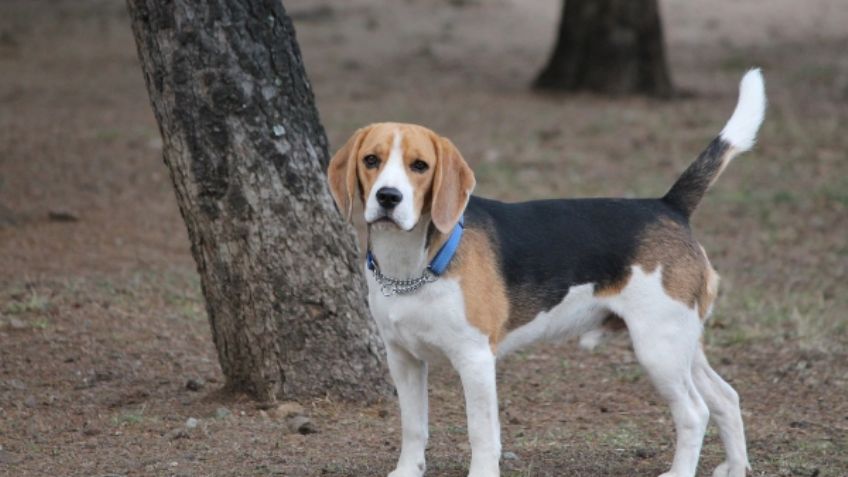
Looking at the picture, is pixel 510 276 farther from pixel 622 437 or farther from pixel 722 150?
pixel 622 437

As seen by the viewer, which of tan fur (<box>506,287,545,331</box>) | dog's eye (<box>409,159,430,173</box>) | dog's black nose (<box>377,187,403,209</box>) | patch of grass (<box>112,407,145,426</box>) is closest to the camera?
dog's black nose (<box>377,187,403,209</box>)

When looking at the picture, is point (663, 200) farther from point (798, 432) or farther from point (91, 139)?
point (91, 139)

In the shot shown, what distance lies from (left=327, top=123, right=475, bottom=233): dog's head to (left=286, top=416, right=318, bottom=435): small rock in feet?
4.87

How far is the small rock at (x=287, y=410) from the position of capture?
20.1 feet

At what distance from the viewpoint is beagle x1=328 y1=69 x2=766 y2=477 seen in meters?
4.70

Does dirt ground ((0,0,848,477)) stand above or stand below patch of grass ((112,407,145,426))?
below

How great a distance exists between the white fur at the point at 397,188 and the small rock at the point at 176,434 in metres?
1.81

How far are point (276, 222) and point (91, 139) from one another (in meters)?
7.57

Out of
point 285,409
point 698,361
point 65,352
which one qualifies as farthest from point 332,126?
point 698,361

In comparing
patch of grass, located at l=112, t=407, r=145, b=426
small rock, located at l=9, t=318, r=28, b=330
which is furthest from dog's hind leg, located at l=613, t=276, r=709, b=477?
small rock, located at l=9, t=318, r=28, b=330

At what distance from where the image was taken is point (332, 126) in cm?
1368

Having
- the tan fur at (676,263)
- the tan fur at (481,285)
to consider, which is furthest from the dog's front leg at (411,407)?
the tan fur at (676,263)

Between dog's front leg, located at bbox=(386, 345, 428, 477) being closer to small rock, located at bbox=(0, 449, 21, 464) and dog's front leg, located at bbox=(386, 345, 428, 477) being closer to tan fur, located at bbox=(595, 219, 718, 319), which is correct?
tan fur, located at bbox=(595, 219, 718, 319)

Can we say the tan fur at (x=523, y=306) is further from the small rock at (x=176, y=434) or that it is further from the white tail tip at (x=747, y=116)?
the small rock at (x=176, y=434)
